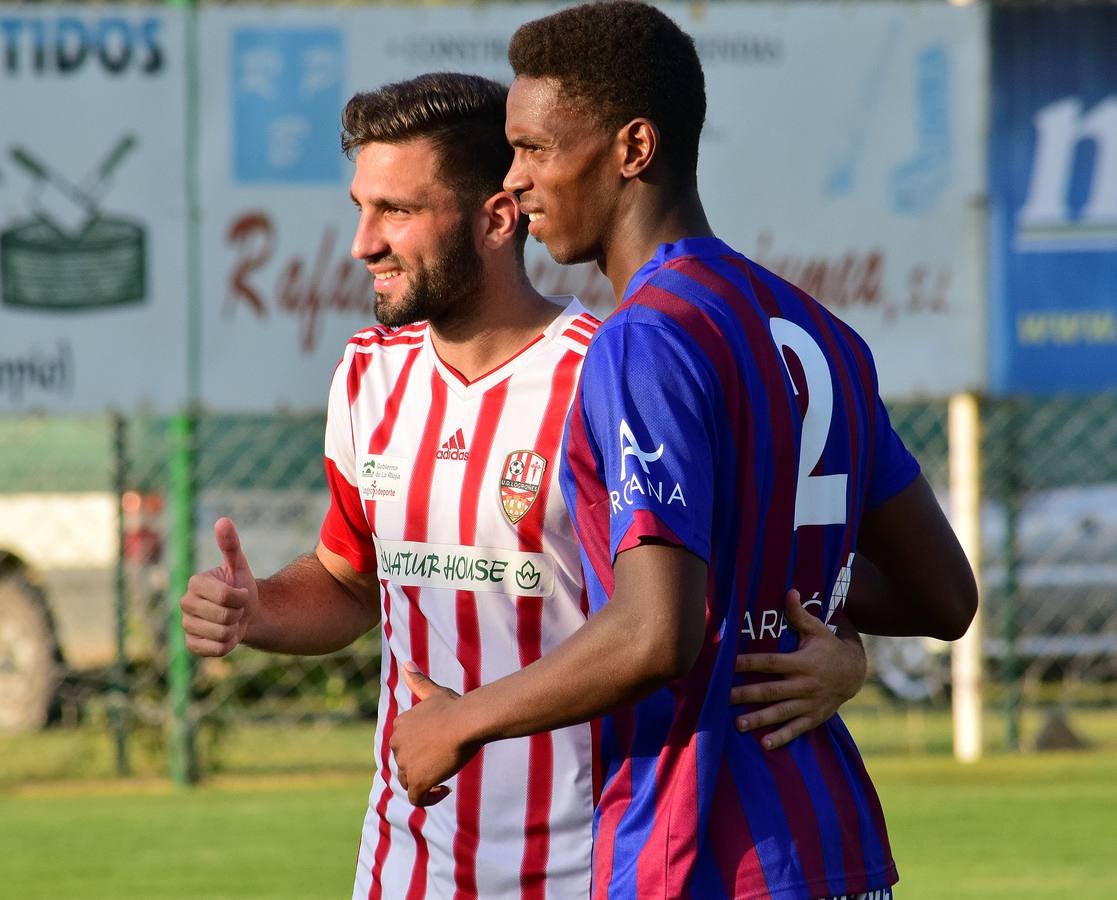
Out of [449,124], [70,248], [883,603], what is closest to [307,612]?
[449,124]

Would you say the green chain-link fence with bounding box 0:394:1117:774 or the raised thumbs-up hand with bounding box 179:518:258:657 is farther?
the green chain-link fence with bounding box 0:394:1117:774

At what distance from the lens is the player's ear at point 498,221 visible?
10.7 feet

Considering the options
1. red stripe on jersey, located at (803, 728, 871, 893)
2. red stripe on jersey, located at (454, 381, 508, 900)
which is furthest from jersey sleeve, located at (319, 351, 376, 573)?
red stripe on jersey, located at (803, 728, 871, 893)

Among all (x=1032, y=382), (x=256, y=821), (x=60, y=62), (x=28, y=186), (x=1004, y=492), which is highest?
(x=60, y=62)

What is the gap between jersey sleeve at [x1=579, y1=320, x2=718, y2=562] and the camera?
211cm

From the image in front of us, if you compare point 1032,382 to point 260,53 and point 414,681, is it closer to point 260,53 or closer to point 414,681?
point 260,53

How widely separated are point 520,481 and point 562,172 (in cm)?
79

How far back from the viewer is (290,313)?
24.1 feet

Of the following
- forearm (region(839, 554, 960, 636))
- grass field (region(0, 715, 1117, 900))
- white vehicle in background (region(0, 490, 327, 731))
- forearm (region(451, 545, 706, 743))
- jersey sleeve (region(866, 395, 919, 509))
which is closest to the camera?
forearm (region(451, 545, 706, 743))

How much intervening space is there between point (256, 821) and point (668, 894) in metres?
4.69

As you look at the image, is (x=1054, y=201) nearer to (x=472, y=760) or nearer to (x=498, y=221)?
(x=498, y=221)

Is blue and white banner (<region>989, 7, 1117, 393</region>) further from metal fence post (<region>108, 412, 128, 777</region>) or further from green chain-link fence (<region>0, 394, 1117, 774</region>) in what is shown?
metal fence post (<region>108, 412, 128, 777</region>)

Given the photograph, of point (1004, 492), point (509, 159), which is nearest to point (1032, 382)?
point (1004, 492)

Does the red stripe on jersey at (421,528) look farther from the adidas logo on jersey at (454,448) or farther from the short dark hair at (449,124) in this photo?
the short dark hair at (449,124)
